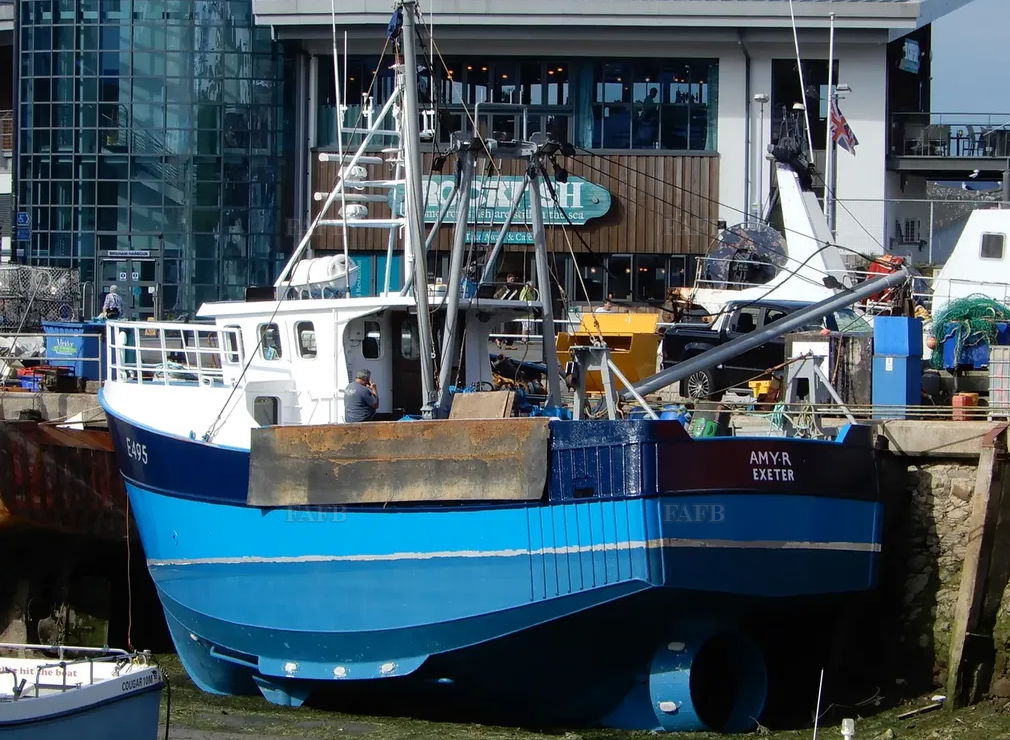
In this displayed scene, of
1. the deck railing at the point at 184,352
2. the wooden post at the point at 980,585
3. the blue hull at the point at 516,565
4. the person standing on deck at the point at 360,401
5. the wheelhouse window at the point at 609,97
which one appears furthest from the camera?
the wheelhouse window at the point at 609,97

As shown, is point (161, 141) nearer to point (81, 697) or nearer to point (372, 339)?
point (372, 339)

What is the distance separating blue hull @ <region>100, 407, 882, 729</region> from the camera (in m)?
12.7

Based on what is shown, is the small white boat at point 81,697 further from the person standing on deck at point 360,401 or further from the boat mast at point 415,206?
the boat mast at point 415,206

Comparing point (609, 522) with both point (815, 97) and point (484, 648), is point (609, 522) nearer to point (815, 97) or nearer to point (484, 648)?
point (484, 648)

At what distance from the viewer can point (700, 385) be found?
1959 centimetres

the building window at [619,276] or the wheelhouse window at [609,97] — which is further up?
the wheelhouse window at [609,97]

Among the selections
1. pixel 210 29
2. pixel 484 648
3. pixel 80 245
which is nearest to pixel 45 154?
pixel 80 245

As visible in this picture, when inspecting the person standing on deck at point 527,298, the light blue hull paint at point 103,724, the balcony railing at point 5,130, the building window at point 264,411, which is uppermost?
the balcony railing at point 5,130

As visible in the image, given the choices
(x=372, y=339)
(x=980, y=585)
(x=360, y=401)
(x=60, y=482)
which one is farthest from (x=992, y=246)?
(x=60, y=482)

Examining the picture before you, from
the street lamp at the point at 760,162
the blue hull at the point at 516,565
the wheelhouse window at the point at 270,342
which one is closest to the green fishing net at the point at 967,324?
the blue hull at the point at 516,565

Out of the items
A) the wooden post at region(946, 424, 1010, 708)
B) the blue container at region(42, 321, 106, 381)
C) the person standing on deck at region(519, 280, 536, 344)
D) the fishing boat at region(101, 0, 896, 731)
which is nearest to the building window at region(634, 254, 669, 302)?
the blue container at region(42, 321, 106, 381)

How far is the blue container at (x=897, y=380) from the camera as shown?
55.1 feet

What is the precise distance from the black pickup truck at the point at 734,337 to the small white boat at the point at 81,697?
951 centimetres

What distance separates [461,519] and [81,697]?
3.80 metres
